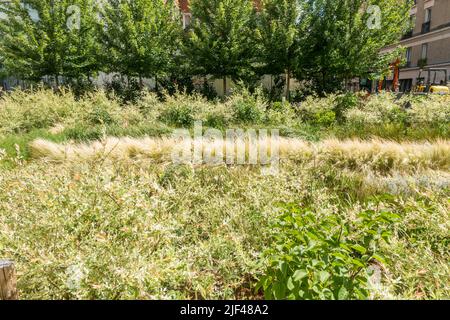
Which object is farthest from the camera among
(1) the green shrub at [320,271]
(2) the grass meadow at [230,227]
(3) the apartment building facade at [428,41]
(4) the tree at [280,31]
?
A: (3) the apartment building facade at [428,41]

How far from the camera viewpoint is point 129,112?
32.6 ft

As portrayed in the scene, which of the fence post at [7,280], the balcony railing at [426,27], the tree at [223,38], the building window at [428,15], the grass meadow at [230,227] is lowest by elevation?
the grass meadow at [230,227]

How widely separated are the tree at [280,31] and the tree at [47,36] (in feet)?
26.1

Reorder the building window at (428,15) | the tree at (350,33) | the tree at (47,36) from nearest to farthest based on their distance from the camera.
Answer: the tree at (350,33), the tree at (47,36), the building window at (428,15)

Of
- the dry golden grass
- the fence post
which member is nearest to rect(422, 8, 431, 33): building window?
the dry golden grass

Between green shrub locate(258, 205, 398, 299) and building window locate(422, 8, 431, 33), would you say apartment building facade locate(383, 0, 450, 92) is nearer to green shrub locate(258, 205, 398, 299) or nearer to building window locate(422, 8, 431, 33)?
building window locate(422, 8, 431, 33)

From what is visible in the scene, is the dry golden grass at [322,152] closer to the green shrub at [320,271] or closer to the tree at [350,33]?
the green shrub at [320,271]

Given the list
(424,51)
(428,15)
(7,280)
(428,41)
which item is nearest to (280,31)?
(7,280)

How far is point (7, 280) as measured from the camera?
1710 mm

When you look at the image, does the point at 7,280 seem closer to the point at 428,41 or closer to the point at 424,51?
the point at 428,41

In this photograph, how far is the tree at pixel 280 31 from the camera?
1320 cm

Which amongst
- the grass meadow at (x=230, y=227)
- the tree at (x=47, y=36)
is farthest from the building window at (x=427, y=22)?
the grass meadow at (x=230, y=227)

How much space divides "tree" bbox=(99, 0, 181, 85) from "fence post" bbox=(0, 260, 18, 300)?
13.4m

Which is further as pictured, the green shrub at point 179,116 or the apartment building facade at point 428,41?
the apartment building facade at point 428,41
